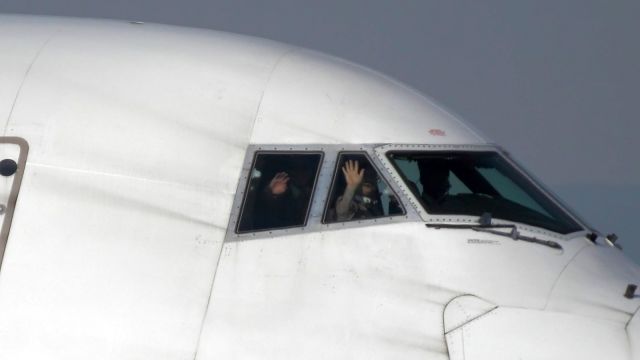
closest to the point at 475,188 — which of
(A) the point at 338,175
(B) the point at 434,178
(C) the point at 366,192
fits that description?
(B) the point at 434,178

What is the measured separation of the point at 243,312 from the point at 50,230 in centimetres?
220

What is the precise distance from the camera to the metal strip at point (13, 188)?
40.4ft

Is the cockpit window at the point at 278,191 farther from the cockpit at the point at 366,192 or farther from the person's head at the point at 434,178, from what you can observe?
the person's head at the point at 434,178

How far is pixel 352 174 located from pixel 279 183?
2.57ft

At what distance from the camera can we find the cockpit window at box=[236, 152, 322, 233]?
40.9 ft

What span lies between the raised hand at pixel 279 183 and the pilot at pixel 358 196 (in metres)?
0.60

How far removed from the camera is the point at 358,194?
1259cm

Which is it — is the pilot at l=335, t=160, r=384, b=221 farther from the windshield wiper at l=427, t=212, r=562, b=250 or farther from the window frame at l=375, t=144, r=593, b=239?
the windshield wiper at l=427, t=212, r=562, b=250

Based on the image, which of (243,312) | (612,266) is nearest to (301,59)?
(243,312)

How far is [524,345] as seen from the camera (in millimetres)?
11781

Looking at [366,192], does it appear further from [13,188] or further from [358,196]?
[13,188]

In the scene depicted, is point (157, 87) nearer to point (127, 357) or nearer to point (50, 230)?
point (50, 230)

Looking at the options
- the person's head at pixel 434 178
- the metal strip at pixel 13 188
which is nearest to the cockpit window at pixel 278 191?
the person's head at pixel 434 178

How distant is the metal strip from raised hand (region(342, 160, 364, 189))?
3.39 metres
